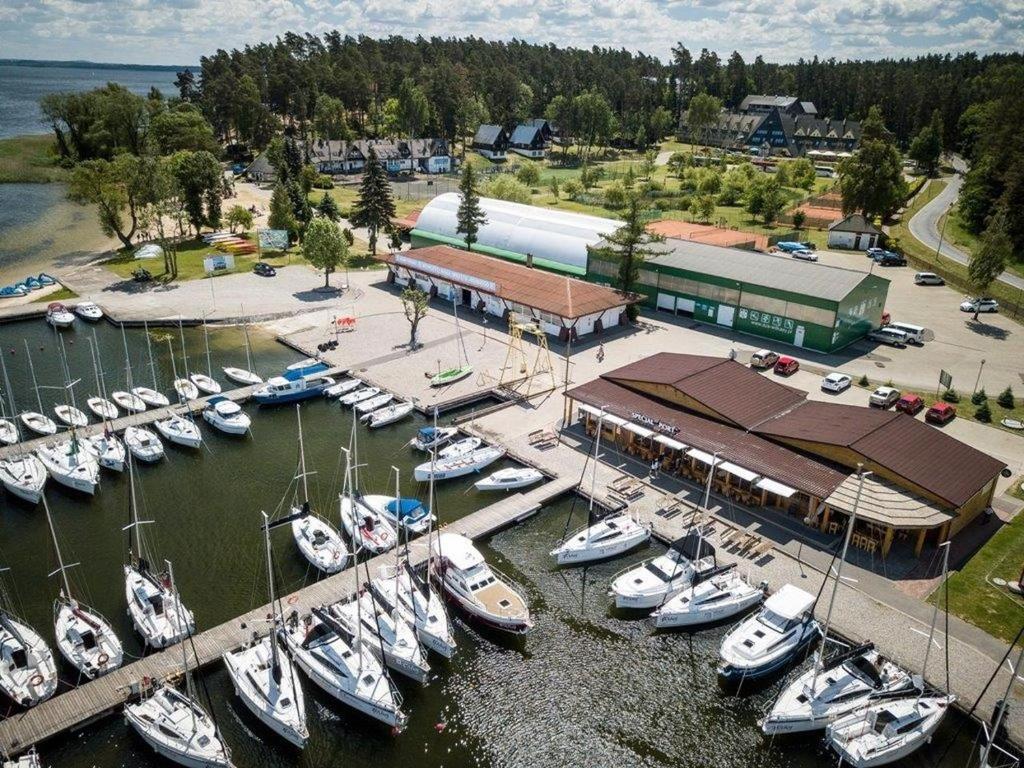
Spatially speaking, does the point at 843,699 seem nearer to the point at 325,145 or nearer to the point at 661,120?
the point at 325,145

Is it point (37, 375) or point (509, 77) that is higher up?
point (509, 77)

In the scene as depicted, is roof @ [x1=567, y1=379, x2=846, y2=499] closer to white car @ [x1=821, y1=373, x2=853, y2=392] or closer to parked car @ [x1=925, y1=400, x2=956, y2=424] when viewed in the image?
white car @ [x1=821, y1=373, x2=853, y2=392]

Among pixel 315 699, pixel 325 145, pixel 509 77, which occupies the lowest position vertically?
pixel 315 699

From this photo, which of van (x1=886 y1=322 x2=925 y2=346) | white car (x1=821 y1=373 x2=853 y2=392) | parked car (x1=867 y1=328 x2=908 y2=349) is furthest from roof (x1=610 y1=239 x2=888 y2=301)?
white car (x1=821 y1=373 x2=853 y2=392)

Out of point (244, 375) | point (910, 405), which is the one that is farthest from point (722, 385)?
point (244, 375)

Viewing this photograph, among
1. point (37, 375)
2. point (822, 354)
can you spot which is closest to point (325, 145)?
point (37, 375)

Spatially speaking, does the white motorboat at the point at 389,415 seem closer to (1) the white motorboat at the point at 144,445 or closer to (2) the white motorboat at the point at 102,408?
(1) the white motorboat at the point at 144,445

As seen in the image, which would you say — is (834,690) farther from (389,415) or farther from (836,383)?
(389,415)
